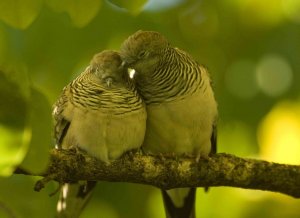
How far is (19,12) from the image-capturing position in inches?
84.1

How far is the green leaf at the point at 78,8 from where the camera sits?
89.5 inches

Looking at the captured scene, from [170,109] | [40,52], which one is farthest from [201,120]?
[40,52]

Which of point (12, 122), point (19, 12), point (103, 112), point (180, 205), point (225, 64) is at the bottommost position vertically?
point (180, 205)

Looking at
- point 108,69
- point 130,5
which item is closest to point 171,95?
point 108,69

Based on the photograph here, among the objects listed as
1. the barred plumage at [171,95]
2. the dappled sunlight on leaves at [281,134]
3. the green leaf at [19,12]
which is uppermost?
the green leaf at [19,12]

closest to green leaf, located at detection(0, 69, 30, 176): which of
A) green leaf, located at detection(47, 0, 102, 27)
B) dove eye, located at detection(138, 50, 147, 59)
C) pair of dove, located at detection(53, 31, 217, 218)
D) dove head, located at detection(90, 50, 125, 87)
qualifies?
green leaf, located at detection(47, 0, 102, 27)

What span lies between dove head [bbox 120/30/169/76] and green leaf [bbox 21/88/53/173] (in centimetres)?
196

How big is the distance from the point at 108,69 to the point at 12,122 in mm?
1951

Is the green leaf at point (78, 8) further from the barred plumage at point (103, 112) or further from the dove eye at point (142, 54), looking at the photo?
the dove eye at point (142, 54)

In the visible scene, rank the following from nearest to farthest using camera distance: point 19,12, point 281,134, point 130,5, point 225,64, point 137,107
→ 1. point 19,12
2. point 130,5
3. point 137,107
4. point 281,134
5. point 225,64

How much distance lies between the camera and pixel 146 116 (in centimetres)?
391

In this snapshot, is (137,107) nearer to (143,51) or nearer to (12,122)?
(143,51)

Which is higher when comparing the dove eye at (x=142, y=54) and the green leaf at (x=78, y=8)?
the green leaf at (x=78, y=8)

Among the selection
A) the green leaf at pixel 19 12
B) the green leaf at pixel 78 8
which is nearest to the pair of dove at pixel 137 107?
the green leaf at pixel 78 8
